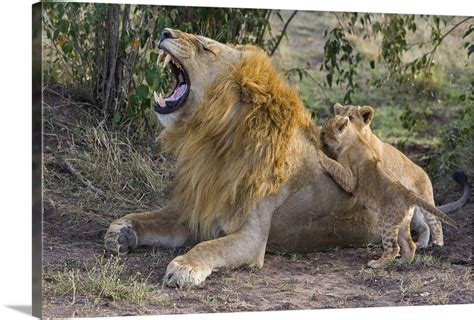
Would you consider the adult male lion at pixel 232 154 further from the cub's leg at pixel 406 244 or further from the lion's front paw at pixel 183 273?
the cub's leg at pixel 406 244

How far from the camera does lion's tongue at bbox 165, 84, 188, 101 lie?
163 inches

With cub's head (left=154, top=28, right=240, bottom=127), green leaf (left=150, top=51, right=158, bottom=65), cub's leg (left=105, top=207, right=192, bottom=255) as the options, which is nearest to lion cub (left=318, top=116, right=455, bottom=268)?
cub's head (left=154, top=28, right=240, bottom=127)

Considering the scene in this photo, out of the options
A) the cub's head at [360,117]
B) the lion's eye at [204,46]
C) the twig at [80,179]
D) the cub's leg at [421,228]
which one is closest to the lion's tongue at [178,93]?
the lion's eye at [204,46]

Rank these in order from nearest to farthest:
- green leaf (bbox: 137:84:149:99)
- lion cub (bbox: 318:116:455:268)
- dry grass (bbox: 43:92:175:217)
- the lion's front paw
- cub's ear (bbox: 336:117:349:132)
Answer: the lion's front paw → lion cub (bbox: 318:116:455:268) → cub's ear (bbox: 336:117:349:132) → green leaf (bbox: 137:84:149:99) → dry grass (bbox: 43:92:175:217)

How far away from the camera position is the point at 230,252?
3992 millimetres

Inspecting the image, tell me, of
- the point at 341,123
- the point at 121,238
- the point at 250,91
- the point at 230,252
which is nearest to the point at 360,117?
the point at 341,123

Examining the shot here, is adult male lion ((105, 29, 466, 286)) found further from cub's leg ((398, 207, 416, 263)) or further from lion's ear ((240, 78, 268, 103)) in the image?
cub's leg ((398, 207, 416, 263))

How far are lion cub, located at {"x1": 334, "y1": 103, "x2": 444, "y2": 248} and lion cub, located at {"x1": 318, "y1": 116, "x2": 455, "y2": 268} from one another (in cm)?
9

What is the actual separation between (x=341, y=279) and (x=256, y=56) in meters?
0.91

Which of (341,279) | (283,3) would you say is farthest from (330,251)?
(283,3)

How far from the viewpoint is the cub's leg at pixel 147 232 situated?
13.8 ft

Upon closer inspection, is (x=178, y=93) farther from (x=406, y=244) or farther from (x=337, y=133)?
(x=406, y=244)

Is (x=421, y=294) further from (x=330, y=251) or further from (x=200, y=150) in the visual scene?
(x=200, y=150)

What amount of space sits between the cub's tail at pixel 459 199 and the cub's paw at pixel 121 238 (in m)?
1.57
